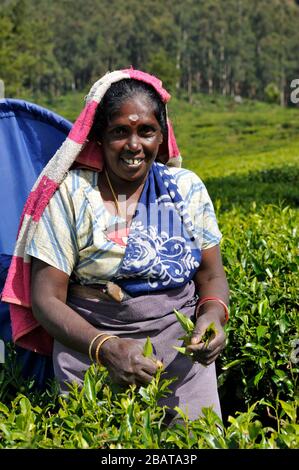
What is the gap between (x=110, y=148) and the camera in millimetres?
2539

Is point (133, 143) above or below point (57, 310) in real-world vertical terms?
above

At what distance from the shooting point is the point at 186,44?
240 feet

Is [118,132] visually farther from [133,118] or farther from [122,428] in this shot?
[122,428]

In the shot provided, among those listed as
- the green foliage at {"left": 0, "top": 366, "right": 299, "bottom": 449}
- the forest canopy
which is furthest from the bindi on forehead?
the forest canopy

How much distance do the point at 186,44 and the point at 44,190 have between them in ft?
239

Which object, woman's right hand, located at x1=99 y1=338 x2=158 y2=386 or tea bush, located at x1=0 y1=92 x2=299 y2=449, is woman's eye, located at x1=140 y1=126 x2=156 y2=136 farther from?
woman's right hand, located at x1=99 y1=338 x2=158 y2=386

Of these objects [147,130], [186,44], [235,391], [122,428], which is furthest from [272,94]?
[122,428]

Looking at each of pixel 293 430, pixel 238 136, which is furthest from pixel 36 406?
pixel 238 136

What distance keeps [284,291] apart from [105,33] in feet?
245

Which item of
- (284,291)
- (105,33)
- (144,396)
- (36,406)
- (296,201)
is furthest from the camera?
(105,33)

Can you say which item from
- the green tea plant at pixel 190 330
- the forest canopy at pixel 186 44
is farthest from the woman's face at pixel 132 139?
the forest canopy at pixel 186 44

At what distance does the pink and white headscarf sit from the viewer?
253 cm
